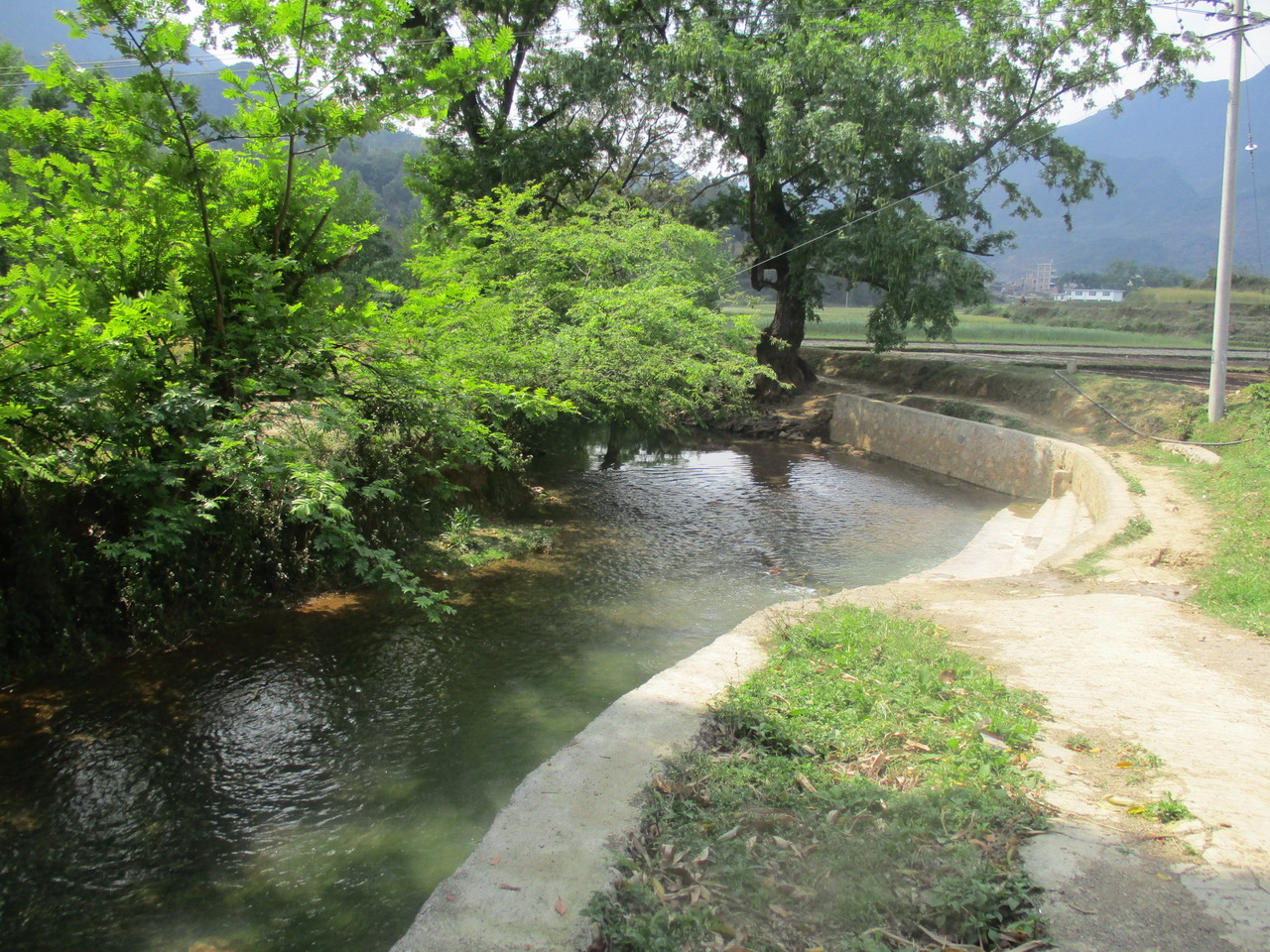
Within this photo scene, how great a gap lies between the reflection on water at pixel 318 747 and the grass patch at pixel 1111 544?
2123 mm

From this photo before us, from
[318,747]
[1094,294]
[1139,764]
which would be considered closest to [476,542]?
[318,747]

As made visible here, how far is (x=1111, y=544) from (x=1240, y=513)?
1759 mm

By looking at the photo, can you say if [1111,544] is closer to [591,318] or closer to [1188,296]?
[591,318]

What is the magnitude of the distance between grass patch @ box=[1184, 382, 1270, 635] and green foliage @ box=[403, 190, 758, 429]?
24.3 ft

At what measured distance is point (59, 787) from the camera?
512 cm

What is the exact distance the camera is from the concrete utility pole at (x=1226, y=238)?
13.3 m

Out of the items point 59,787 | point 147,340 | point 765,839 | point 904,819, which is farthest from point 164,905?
point 147,340

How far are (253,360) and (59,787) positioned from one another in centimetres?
337

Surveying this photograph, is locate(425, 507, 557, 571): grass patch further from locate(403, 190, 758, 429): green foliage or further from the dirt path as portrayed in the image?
the dirt path

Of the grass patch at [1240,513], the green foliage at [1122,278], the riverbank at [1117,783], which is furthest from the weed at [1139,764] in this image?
the green foliage at [1122,278]

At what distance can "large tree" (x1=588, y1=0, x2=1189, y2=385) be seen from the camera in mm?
18859

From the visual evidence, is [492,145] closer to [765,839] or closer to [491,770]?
[491,770]

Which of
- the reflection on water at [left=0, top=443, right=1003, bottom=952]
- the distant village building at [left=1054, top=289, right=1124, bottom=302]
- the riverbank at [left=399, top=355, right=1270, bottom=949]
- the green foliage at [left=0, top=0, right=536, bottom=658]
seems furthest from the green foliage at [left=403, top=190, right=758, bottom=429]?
the distant village building at [left=1054, top=289, right=1124, bottom=302]

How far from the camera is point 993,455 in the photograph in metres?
16.5
